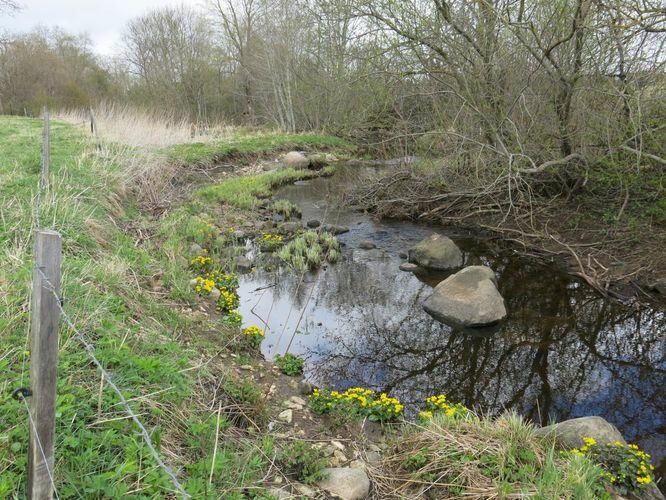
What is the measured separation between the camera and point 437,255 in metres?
7.98

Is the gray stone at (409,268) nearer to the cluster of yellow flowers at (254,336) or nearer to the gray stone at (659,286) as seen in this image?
the gray stone at (659,286)

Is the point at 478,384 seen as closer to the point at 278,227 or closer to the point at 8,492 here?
the point at 8,492

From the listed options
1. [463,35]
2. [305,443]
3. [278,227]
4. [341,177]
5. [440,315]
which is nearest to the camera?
[305,443]

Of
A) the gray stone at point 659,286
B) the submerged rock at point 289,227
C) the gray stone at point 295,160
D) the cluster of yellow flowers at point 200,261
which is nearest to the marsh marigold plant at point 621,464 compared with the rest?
the gray stone at point 659,286

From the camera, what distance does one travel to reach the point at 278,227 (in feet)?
32.6

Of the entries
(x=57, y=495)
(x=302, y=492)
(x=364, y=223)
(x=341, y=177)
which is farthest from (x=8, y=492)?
(x=341, y=177)

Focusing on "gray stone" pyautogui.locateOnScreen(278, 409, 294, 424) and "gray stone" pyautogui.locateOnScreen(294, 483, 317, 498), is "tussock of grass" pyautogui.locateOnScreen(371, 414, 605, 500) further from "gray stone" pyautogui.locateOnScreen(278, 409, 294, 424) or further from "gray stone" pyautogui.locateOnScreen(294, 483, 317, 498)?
"gray stone" pyautogui.locateOnScreen(278, 409, 294, 424)

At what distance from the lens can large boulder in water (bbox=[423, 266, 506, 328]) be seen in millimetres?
5922

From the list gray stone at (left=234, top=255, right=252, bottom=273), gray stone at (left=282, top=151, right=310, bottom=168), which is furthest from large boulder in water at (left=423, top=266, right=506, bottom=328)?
gray stone at (left=282, top=151, right=310, bottom=168)

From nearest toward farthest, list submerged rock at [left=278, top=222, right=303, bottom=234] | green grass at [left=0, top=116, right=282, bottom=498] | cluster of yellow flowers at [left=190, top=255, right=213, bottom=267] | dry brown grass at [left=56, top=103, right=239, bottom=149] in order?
green grass at [left=0, top=116, right=282, bottom=498], cluster of yellow flowers at [left=190, top=255, right=213, bottom=267], submerged rock at [left=278, top=222, right=303, bottom=234], dry brown grass at [left=56, top=103, right=239, bottom=149]

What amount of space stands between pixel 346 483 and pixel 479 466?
0.86m

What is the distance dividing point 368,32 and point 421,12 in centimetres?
98

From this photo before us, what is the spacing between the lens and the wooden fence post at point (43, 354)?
152cm

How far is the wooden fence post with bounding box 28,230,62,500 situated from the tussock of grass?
2.05 meters
